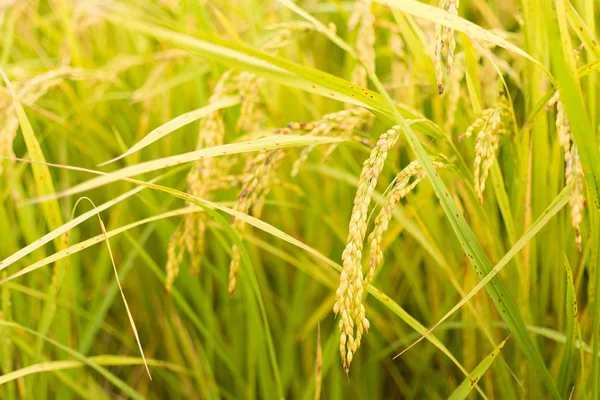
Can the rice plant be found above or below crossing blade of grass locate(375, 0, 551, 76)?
below

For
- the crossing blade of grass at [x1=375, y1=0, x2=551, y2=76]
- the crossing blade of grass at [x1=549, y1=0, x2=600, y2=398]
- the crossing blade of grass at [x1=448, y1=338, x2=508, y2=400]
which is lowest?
the crossing blade of grass at [x1=448, y1=338, x2=508, y2=400]

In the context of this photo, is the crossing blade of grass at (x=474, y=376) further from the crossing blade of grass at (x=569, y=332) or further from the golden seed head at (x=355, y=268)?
the golden seed head at (x=355, y=268)

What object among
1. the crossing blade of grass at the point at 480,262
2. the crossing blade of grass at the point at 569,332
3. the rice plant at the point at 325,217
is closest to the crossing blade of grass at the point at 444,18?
the rice plant at the point at 325,217

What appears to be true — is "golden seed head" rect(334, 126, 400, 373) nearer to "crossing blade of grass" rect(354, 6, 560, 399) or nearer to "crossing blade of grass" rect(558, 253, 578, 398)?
"crossing blade of grass" rect(354, 6, 560, 399)

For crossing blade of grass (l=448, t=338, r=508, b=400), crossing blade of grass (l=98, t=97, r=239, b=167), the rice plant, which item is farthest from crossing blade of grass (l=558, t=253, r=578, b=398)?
crossing blade of grass (l=98, t=97, r=239, b=167)

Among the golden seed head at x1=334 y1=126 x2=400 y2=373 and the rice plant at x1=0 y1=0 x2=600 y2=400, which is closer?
the golden seed head at x1=334 y1=126 x2=400 y2=373

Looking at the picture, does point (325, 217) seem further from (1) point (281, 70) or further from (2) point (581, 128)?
(2) point (581, 128)

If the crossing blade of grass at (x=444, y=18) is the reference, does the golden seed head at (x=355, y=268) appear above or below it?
below

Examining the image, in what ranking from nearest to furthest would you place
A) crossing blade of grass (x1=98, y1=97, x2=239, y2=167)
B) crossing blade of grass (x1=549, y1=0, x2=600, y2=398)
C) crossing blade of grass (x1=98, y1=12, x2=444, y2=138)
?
crossing blade of grass (x1=549, y1=0, x2=600, y2=398)
crossing blade of grass (x1=98, y1=12, x2=444, y2=138)
crossing blade of grass (x1=98, y1=97, x2=239, y2=167)

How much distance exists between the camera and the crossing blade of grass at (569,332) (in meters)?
0.86

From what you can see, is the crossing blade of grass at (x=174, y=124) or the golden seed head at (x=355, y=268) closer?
the golden seed head at (x=355, y=268)

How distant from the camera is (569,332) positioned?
0.90m

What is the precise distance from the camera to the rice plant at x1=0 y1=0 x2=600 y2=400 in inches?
33.7

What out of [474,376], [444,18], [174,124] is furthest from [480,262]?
[174,124]
